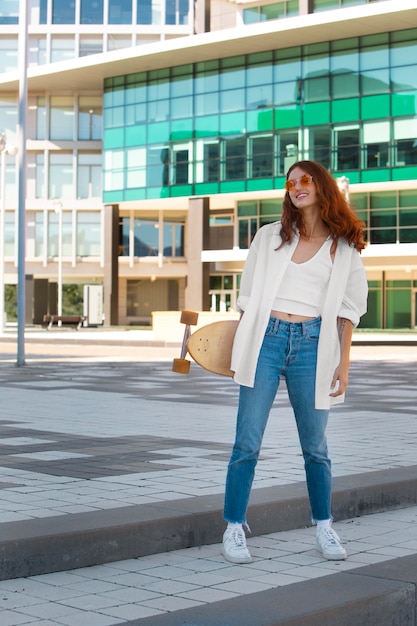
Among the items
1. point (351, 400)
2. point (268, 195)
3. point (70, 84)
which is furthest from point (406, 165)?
point (351, 400)

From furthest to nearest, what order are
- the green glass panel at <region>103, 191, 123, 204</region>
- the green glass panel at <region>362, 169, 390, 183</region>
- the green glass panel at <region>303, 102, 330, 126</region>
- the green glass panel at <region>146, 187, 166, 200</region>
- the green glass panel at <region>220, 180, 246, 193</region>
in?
the green glass panel at <region>103, 191, 123, 204</region> → the green glass panel at <region>146, 187, 166, 200</region> → the green glass panel at <region>220, 180, 246, 193</region> → the green glass panel at <region>303, 102, 330, 126</region> → the green glass panel at <region>362, 169, 390, 183</region>

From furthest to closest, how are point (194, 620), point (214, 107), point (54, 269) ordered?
point (54, 269)
point (214, 107)
point (194, 620)

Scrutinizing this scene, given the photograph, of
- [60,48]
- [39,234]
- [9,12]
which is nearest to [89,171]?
[39,234]

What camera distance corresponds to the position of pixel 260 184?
55.8m

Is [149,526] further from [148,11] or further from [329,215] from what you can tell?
[148,11]

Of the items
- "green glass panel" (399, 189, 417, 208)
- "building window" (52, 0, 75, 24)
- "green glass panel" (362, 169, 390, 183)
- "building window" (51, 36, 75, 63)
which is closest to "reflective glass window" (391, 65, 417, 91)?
"green glass panel" (362, 169, 390, 183)

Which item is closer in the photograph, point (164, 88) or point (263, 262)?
point (263, 262)

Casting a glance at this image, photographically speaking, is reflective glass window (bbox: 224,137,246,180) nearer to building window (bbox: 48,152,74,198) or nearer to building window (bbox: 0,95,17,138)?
building window (bbox: 48,152,74,198)

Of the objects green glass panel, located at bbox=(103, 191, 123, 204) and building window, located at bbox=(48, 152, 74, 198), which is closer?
green glass panel, located at bbox=(103, 191, 123, 204)

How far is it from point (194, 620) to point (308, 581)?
0.85 metres

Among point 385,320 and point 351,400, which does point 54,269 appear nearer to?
point 385,320

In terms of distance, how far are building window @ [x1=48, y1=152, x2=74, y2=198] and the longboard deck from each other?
66.5 metres

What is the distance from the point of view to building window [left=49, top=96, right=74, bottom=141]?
70062 mm

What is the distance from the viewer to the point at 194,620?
13.9ft
